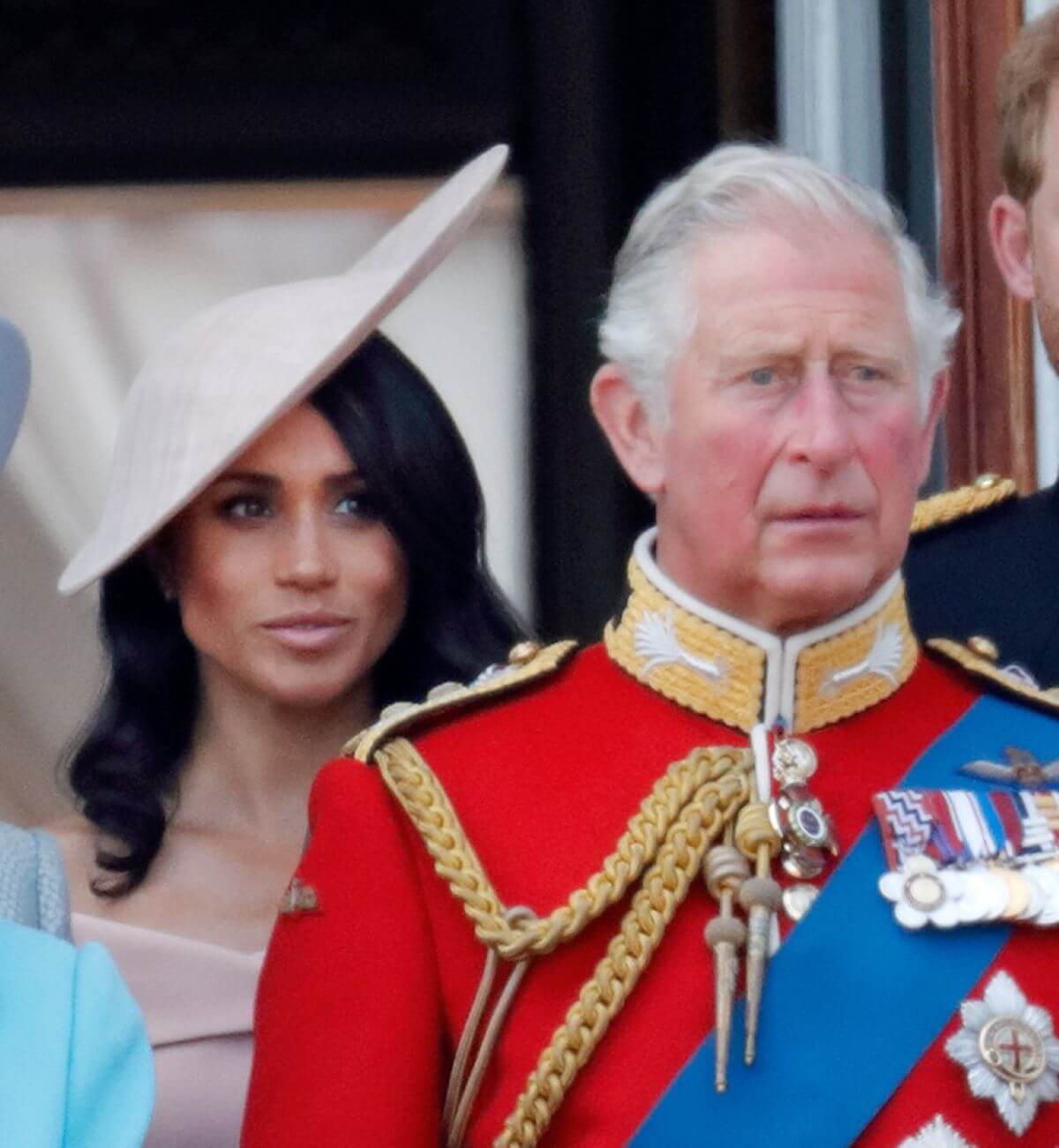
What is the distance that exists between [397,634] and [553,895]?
59 centimetres

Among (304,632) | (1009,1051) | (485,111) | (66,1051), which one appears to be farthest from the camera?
(485,111)

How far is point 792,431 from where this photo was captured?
2020mm

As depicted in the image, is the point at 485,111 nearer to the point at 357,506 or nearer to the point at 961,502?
the point at 357,506

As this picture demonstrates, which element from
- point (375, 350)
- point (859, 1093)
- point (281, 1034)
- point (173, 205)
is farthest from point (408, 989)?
point (173, 205)

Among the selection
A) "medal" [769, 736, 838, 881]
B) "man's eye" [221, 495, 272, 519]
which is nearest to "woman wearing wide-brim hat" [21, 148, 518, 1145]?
"man's eye" [221, 495, 272, 519]

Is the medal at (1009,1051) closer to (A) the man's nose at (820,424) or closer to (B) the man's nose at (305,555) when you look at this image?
(A) the man's nose at (820,424)

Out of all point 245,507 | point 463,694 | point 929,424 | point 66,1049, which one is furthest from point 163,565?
point 66,1049

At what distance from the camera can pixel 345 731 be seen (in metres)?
2.63

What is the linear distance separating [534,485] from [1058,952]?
4.03 feet

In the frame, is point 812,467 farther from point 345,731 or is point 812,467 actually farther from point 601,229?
point 601,229

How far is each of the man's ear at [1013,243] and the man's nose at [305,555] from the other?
577 millimetres

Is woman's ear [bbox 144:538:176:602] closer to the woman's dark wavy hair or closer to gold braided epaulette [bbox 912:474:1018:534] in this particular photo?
the woman's dark wavy hair

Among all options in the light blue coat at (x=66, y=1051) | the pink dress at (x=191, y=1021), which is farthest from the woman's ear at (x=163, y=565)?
the light blue coat at (x=66, y=1051)

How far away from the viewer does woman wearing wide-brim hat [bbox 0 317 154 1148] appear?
68.1 inches
